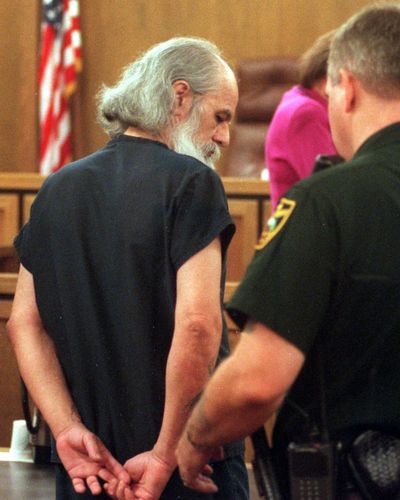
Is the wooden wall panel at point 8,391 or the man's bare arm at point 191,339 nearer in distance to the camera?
the man's bare arm at point 191,339

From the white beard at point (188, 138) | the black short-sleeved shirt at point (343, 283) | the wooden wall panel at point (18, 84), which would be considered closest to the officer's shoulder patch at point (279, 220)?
the black short-sleeved shirt at point (343, 283)

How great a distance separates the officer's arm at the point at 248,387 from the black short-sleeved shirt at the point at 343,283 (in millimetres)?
23

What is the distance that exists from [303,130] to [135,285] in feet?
4.69

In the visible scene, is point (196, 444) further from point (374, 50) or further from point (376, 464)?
point (374, 50)

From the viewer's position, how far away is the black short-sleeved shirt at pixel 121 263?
195 cm

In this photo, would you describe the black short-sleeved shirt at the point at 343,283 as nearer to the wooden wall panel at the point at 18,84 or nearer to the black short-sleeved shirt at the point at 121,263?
the black short-sleeved shirt at the point at 121,263

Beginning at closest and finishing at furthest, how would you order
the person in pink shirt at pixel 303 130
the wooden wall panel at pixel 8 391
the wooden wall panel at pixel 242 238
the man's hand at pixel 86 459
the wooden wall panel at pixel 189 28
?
the man's hand at pixel 86 459, the person in pink shirt at pixel 303 130, the wooden wall panel at pixel 8 391, the wooden wall panel at pixel 242 238, the wooden wall panel at pixel 189 28

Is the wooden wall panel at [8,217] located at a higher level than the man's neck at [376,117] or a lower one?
lower

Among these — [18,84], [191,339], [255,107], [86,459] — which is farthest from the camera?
[18,84]

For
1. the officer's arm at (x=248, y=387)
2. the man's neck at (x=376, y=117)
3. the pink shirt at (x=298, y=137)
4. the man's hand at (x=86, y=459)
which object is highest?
the man's neck at (x=376, y=117)

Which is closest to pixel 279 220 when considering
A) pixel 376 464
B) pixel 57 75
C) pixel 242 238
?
pixel 376 464

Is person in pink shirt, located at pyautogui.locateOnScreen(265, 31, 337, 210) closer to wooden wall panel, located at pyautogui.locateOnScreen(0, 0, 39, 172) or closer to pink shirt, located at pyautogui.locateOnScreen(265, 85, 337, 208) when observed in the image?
pink shirt, located at pyautogui.locateOnScreen(265, 85, 337, 208)

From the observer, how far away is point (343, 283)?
1.55m

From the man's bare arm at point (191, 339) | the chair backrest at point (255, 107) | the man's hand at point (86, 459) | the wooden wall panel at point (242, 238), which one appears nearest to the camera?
the man's bare arm at point (191, 339)
